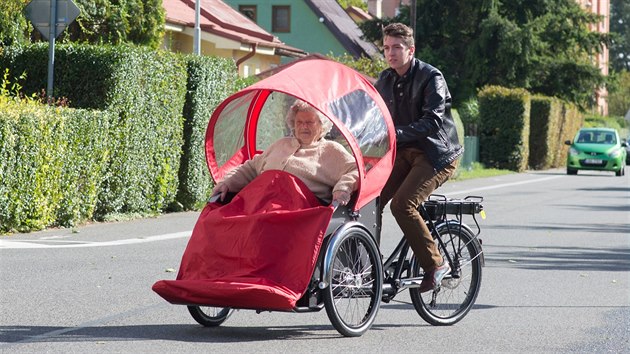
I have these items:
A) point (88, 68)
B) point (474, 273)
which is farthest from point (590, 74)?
point (474, 273)

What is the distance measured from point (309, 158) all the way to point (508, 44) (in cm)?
4472

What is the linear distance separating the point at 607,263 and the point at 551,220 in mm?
6655

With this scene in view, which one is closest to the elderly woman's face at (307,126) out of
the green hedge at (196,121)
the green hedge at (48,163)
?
the green hedge at (48,163)

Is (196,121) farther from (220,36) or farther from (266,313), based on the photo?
(220,36)

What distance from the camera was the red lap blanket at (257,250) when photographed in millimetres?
7832

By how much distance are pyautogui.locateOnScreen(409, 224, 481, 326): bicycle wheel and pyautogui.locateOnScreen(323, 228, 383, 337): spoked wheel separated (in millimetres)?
600

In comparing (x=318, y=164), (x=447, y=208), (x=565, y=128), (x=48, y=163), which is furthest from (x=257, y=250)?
(x=565, y=128)

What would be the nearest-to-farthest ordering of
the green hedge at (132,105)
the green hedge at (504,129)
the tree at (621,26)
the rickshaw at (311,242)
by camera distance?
the rickshaw at (311,242) < the green hedge at (132,105) < the green hedge at (504,129) < the tree at (621,26)

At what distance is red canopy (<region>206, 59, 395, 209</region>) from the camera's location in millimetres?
8125

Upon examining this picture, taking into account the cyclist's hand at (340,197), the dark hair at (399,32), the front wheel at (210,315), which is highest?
the dark hair at (399,32)

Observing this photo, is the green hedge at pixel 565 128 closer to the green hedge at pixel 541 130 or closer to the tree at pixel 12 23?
the green hedge at pixel 541 130

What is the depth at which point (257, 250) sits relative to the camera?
8.02 metres

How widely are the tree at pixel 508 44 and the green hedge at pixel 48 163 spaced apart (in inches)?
1433

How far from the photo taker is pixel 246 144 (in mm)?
9328
